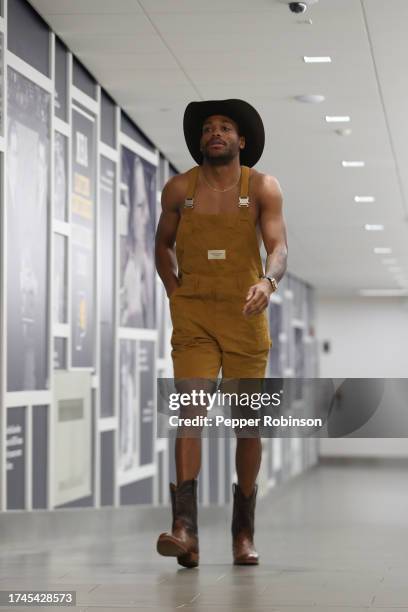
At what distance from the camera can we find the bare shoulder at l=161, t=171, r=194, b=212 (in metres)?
3.88

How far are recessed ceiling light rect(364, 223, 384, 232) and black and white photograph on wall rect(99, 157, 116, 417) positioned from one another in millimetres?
7467

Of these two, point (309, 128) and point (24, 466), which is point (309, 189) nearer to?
point (309, 128)

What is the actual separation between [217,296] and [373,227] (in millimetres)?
12605

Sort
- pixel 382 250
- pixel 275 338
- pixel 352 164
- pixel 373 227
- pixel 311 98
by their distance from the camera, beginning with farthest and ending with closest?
pixel 275 338 → pixel 382 250 → pixel 373 227 → pixel 352 164 → pixel 311 98

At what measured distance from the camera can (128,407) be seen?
9.47 m

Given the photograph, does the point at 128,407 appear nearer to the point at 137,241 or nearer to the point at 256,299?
the point at 137,241

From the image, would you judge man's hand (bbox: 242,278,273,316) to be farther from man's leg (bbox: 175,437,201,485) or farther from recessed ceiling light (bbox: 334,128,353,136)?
recessed ceiling light (bbox: 334,128,353,136)

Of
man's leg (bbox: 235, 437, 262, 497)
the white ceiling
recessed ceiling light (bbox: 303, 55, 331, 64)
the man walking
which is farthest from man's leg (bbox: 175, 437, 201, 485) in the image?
recessed ceiling light (bbox: 303, 55, 331, 64)

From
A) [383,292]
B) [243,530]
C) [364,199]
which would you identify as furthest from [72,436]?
[383,292]

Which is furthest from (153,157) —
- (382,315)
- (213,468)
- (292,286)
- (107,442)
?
(382,315)

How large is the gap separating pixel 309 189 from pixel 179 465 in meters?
9.48

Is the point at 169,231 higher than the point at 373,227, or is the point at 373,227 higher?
the point at 373,227

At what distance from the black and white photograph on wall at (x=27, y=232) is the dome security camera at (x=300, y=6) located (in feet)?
4.64

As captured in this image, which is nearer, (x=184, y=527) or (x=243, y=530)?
(x=184, y=527)
